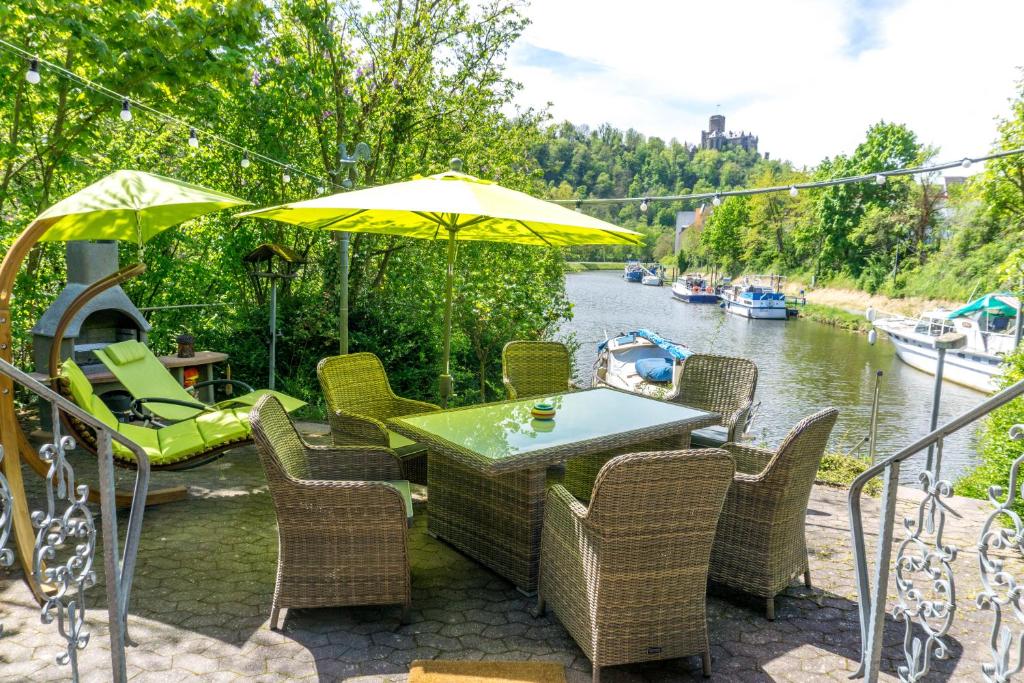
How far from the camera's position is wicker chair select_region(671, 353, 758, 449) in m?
4.64

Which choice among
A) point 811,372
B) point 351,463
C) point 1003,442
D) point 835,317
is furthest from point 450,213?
point 835,317

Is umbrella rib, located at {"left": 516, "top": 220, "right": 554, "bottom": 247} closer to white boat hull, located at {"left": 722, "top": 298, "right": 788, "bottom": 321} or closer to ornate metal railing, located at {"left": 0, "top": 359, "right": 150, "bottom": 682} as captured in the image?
ornate metal railing, located at {"left": 0, "top": 359, "right": 150, "bottom": 682}

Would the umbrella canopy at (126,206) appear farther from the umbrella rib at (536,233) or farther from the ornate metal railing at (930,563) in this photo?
the ornate metal railing at (930,563)

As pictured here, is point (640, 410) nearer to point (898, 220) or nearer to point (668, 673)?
point (668, 673)

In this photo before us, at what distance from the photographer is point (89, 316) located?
19.2ft

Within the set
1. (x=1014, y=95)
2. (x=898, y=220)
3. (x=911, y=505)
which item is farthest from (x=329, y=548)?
(x=898, y=220)

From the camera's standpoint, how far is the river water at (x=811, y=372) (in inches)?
486

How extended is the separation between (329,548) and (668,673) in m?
1.43

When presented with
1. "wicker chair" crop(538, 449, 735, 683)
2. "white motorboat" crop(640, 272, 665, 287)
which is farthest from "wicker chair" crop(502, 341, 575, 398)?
"white motorboat" crop(640, 272, 665, 287)

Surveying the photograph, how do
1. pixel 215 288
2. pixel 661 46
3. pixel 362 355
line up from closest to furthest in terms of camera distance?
1. pixel 362 355
2. pixel 215 288
3. pixel 661 46

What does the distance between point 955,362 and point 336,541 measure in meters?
20.7

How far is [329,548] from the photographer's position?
2773mm

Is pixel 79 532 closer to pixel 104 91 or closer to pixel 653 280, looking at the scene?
pixel 104 91

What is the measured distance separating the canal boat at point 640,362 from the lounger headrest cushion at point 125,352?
24.5 feet
